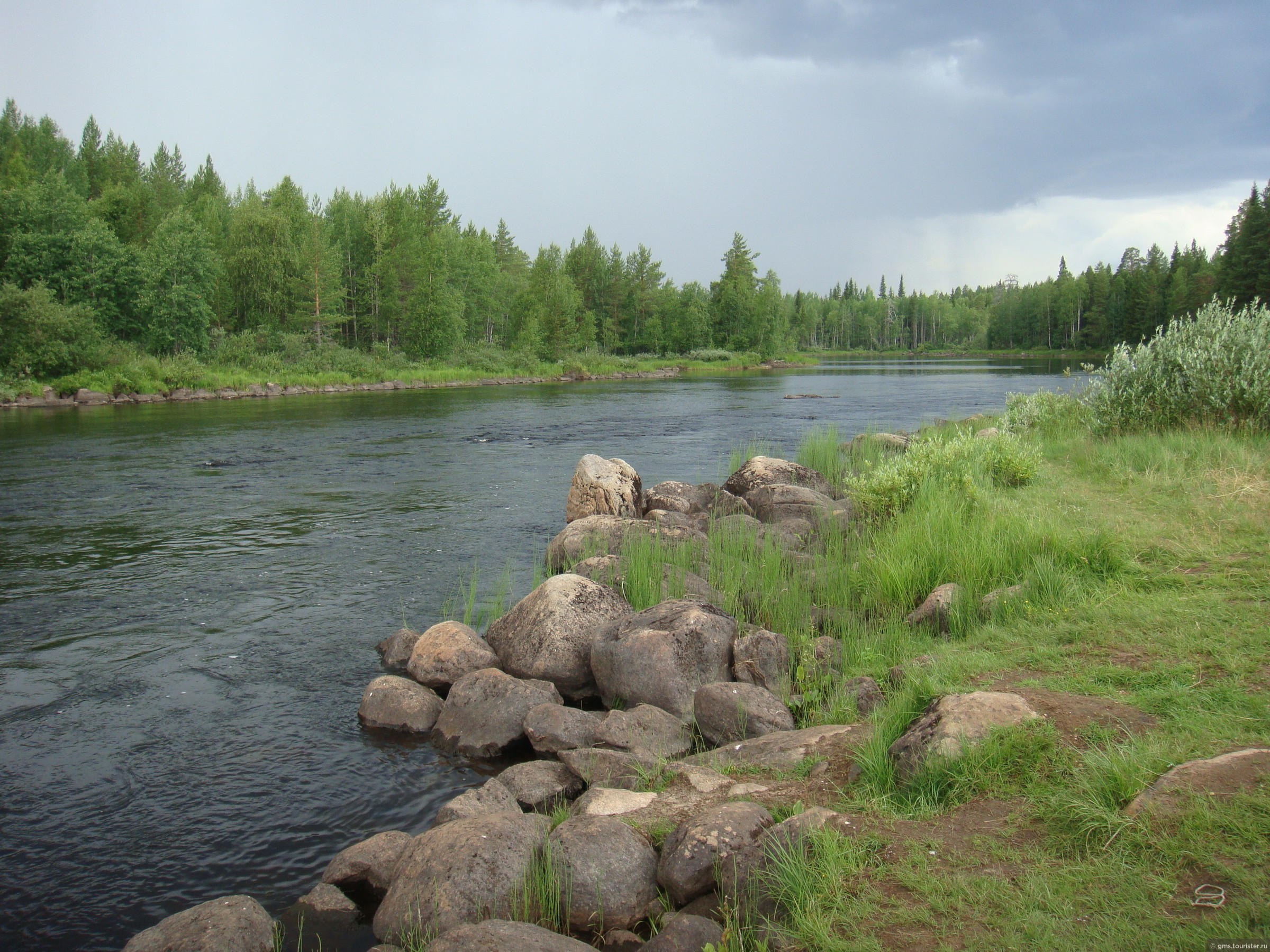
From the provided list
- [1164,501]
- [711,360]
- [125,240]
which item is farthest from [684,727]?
[711,360]

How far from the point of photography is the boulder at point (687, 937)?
14.1ft

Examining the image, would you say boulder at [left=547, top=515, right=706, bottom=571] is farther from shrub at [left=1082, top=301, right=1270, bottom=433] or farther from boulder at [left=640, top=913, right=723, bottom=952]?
shrub at [left=1082, top=301, right=1270, bottom=433]

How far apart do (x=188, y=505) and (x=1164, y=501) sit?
60.6 feet

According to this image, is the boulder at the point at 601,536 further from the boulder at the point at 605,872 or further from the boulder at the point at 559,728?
the boulder at the point at 605,872

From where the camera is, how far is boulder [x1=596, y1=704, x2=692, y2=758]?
699cm

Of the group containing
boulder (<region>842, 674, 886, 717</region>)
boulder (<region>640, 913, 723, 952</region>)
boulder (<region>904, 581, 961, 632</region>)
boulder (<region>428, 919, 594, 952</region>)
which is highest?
boulder (<region>904, 581, 961, 632</region>)

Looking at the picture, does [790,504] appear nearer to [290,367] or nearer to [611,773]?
[611,773]

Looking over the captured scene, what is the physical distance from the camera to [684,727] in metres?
7.35

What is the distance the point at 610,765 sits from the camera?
21.7ft

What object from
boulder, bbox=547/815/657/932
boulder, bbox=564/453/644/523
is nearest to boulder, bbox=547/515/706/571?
boulder, bbox=564/453/644/523

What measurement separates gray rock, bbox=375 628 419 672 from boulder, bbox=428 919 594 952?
545 cm

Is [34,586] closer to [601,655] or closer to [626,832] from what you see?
[601,655]

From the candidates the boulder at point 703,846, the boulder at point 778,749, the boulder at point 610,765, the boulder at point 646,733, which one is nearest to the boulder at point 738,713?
the boulder at point 646,733

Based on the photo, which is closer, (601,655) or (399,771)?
(399,771)
